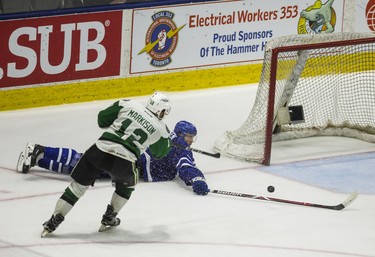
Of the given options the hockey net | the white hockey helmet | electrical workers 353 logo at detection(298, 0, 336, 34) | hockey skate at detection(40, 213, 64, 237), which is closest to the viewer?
hockey skate at detection(40, 213, 64, 237)

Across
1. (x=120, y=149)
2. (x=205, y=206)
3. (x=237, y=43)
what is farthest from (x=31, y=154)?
(x=237, y=43)

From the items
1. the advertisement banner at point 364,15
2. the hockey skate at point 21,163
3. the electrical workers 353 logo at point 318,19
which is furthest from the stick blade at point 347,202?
the advertisement banner at point 364,15

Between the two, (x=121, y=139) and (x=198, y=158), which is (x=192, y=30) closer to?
(x=198, y=158)

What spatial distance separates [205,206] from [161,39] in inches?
141

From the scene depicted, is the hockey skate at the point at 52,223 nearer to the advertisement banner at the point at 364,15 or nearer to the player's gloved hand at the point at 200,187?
the player's gloved hand at the point at 200,187

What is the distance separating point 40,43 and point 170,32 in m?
1.50

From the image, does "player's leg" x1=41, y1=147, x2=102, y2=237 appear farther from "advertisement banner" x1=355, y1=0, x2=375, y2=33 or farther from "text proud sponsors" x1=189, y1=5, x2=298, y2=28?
"advertisement banner" x1=355, y1=0, x2=375, y2=33

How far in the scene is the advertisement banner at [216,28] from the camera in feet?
38.0

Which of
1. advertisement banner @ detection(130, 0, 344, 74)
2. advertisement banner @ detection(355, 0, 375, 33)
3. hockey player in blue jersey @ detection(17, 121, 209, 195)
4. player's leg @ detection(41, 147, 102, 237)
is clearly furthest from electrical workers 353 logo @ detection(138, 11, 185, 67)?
player's leg @ detection(41, 147, 102, 237)

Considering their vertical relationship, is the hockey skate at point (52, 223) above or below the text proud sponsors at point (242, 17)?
below

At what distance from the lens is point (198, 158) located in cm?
986

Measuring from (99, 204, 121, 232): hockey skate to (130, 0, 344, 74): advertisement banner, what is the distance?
4073 millimetres

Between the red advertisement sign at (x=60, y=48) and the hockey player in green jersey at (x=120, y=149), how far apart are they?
135 inches

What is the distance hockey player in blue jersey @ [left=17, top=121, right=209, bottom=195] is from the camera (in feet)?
28.8
